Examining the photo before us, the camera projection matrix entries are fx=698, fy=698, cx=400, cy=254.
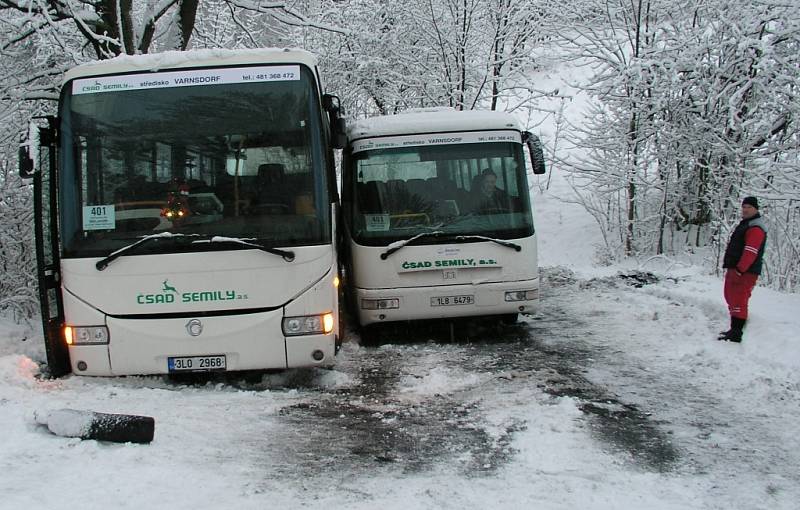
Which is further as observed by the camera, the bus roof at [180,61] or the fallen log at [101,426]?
the bus roof at [180,61]

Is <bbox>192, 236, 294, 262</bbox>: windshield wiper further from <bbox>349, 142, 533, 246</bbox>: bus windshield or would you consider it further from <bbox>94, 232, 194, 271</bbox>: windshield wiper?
<bbox>349, 142, 533, 246</bbox>: bus windshield

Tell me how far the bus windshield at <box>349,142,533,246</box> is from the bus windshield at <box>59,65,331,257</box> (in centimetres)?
217

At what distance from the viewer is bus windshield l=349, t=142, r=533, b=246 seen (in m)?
8.27

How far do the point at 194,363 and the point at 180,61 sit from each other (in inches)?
104

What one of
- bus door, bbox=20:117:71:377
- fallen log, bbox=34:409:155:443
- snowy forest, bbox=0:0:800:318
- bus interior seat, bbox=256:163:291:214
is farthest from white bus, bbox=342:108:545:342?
snowy forest, bbox=0:0:800:318

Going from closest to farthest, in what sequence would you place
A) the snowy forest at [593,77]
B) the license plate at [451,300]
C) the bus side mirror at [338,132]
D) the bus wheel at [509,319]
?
the bus side mirror at [338,132] < the license plate at [451,300] < the bus wheel at [509,319] < the snowy forest at [593,77]

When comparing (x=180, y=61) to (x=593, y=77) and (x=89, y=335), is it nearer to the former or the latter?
(x=89, y=335)

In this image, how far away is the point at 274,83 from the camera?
6.16m

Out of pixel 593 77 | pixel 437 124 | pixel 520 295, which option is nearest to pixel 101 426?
pixel 520 295

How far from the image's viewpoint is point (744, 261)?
7.52 meters

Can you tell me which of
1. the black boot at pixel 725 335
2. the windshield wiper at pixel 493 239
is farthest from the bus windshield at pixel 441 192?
the black boot at pixel 725 335

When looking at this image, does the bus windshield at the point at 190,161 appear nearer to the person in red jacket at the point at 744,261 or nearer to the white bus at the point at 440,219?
the white bus at the point at 440,219

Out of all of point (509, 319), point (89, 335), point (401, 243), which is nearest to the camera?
point (89, 335)

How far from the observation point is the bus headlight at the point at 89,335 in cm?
595
